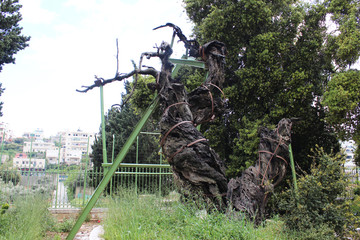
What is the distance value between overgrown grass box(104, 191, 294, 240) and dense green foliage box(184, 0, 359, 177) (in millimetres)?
5083

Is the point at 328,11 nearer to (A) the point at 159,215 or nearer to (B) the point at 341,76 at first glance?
(B) the point at 341,76

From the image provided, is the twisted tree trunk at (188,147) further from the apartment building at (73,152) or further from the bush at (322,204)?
the apartment building at (73,152)

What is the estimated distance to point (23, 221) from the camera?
13.6ft

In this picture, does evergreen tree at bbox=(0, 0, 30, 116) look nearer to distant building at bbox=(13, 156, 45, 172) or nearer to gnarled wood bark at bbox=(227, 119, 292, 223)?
distant building at bbox=(13, 156, 45, 172)

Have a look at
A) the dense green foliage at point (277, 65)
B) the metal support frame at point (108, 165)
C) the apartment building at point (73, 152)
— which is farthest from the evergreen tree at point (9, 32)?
the metal support frame at point (108, 165)

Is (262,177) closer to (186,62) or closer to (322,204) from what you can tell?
(322,204)

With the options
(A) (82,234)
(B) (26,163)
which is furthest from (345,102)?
(B) (26,163)

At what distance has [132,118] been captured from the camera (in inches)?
573

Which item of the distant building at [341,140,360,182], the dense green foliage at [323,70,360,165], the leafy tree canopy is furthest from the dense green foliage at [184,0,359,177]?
the leafy tree canopy

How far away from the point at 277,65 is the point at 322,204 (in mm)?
6444

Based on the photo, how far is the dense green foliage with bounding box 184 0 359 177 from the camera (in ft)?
29.0

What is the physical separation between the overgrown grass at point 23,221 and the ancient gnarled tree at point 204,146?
2.12m

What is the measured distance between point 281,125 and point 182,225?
95.0 inches

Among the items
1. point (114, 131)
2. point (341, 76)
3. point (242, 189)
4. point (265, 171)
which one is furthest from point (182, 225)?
point (114, 131)
